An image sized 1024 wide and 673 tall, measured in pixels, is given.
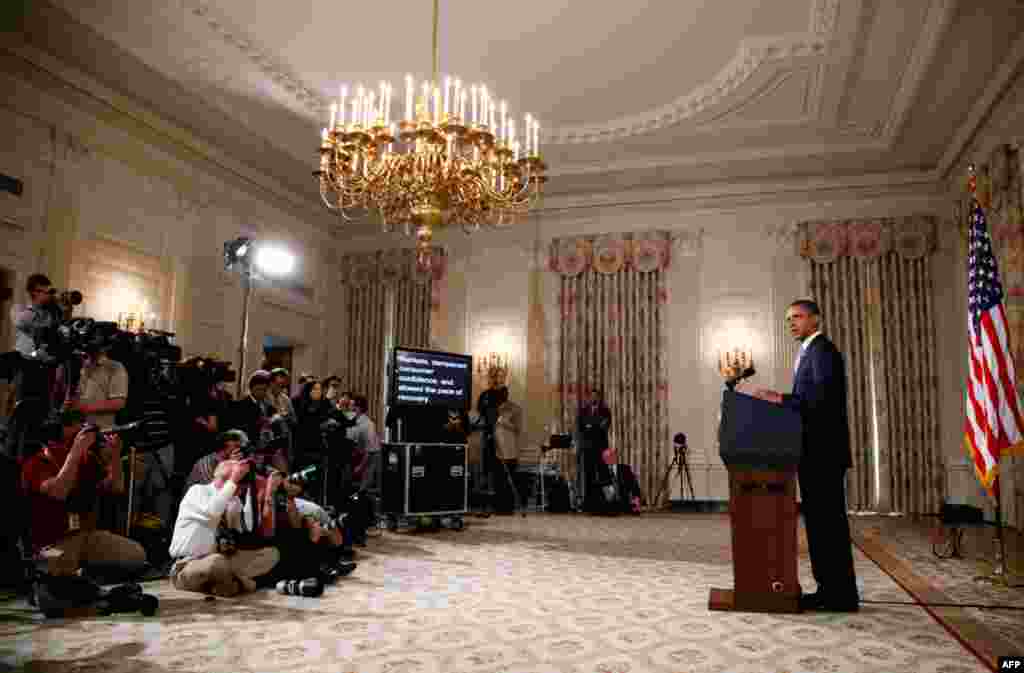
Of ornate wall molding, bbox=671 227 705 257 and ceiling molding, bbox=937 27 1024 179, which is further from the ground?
ceiling molding, bbox=937 27 1024 179

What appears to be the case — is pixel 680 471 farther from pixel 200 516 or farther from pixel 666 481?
pixel 200 516

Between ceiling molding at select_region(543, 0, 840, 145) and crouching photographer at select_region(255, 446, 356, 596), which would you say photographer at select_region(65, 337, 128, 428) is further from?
ceiling molding at select_region(543, 0, 840, 145)

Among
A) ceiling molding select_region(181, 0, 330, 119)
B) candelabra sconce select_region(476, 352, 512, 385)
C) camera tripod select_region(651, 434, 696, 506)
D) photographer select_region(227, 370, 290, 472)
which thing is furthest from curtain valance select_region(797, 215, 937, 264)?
photographer select_region(227, 370, 290, 472)

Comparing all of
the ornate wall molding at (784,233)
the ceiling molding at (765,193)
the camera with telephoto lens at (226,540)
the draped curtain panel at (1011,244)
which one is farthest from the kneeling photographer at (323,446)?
the ornate wall molding at (784,233)

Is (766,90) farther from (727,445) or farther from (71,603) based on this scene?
(71,603)

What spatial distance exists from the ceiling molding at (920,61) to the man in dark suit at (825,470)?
152 inches

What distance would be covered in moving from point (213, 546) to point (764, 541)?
9.42 feet

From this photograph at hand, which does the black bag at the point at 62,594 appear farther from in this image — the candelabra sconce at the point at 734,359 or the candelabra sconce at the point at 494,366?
the candelabra sconce at the point at 734,359

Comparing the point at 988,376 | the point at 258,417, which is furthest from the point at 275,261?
the point at 988,376

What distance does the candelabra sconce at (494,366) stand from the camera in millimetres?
10344

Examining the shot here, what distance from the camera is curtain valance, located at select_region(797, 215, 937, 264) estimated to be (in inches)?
368

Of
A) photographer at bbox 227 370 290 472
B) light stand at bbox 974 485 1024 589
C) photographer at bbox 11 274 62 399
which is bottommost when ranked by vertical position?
light stand at bbox 974 485 1024 589

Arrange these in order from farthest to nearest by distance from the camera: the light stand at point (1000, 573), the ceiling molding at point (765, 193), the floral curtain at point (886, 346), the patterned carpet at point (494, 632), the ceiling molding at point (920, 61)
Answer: the ceiling molding at point (765, 193)
the floral curtain at point (886, 346)
the ceiling molding at point (920, 61)
the light stand at point (1000, 573)
the patterned carpet at point (494, 632)

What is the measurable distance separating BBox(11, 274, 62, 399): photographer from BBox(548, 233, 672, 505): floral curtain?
21.3 feet
